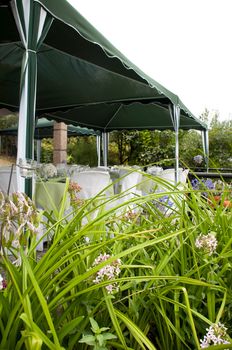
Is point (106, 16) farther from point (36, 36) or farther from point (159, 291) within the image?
point (159, 291)

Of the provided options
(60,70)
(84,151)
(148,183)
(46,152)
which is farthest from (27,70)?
(46,152)

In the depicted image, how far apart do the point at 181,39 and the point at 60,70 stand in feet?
74.5

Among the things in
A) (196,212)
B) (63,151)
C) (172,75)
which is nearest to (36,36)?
(196,212)

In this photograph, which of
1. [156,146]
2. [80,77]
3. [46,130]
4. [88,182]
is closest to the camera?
[88,182]

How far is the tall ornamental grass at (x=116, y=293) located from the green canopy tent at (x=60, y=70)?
1660 mm

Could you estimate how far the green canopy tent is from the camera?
2834 millimetres

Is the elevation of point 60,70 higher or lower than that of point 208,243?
higher

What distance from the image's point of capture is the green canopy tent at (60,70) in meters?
2.83

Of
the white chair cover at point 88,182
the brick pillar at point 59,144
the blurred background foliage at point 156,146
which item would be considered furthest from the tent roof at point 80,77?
the blurred background foliage at point 156,146

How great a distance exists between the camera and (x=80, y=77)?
667 cm

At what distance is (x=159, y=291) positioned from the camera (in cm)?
103

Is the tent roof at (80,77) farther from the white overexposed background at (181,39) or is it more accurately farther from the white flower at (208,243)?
the white overexposed background at (181,39)

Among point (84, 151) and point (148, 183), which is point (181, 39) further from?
point (148, 183)

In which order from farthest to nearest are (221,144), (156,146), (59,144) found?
(156,146)
(221,144)
(59,144)
